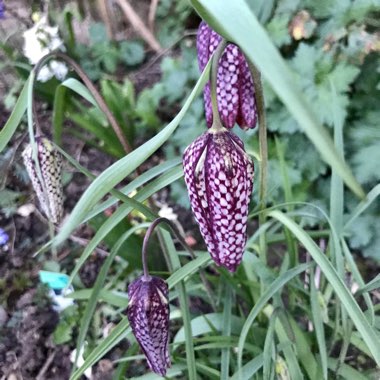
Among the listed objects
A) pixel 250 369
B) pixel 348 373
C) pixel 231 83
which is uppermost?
pixel 231 83

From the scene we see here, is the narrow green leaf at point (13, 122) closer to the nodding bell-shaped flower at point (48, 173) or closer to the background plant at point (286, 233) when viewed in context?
the background plant at point (286, 233)

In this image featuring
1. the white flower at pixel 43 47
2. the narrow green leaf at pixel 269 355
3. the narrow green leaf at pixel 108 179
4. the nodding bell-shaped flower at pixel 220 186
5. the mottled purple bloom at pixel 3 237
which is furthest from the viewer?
the white flower at pixel 43 47

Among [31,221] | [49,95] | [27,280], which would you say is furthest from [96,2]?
[27,280]

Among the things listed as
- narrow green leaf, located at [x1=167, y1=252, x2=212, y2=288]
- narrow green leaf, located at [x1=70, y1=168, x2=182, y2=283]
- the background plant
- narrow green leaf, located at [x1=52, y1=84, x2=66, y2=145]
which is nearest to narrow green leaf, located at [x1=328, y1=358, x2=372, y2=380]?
the background plant

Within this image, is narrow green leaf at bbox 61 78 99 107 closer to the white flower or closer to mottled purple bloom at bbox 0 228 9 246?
mottled purple bloom at bbox 0 228 9 246

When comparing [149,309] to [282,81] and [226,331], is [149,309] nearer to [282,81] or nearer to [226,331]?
[226,331]

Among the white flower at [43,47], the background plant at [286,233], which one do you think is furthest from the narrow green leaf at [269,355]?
the white flower at [43,47]

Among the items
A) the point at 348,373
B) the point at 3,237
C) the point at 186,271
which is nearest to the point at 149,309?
the point at 186,271
